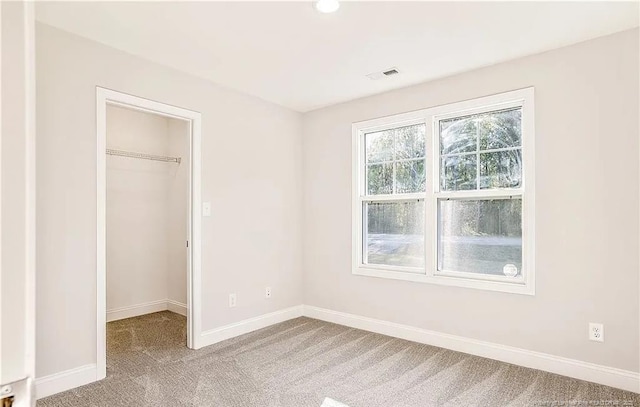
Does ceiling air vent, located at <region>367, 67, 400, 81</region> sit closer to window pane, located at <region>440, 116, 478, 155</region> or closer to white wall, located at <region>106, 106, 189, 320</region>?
window pane, located at <region>440, 116, 478, 155</region>

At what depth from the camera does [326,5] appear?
216 centimetres

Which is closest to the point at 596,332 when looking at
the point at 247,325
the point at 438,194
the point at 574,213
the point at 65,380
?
the point at 574,213

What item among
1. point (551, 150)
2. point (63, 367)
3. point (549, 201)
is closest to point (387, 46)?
point (551, 150)

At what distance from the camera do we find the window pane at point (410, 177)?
3.52m

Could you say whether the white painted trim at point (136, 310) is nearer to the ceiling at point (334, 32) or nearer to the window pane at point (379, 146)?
the ceiling at point (334, 32)

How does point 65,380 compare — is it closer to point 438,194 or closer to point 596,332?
point 438,194

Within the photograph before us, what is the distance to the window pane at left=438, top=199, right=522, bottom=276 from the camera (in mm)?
2986

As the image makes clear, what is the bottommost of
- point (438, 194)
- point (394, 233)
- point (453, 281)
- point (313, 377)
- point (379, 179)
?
point (313, 377)

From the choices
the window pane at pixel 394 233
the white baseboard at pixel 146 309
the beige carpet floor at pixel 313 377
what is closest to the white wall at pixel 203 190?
the beige carpet floor at pixel 313 377

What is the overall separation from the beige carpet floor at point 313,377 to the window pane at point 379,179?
56.5 inches

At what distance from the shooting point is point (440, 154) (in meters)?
3.39

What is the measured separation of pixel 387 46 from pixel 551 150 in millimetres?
1433

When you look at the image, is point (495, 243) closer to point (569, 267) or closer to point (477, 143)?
point (569, 267)

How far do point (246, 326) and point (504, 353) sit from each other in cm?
230
